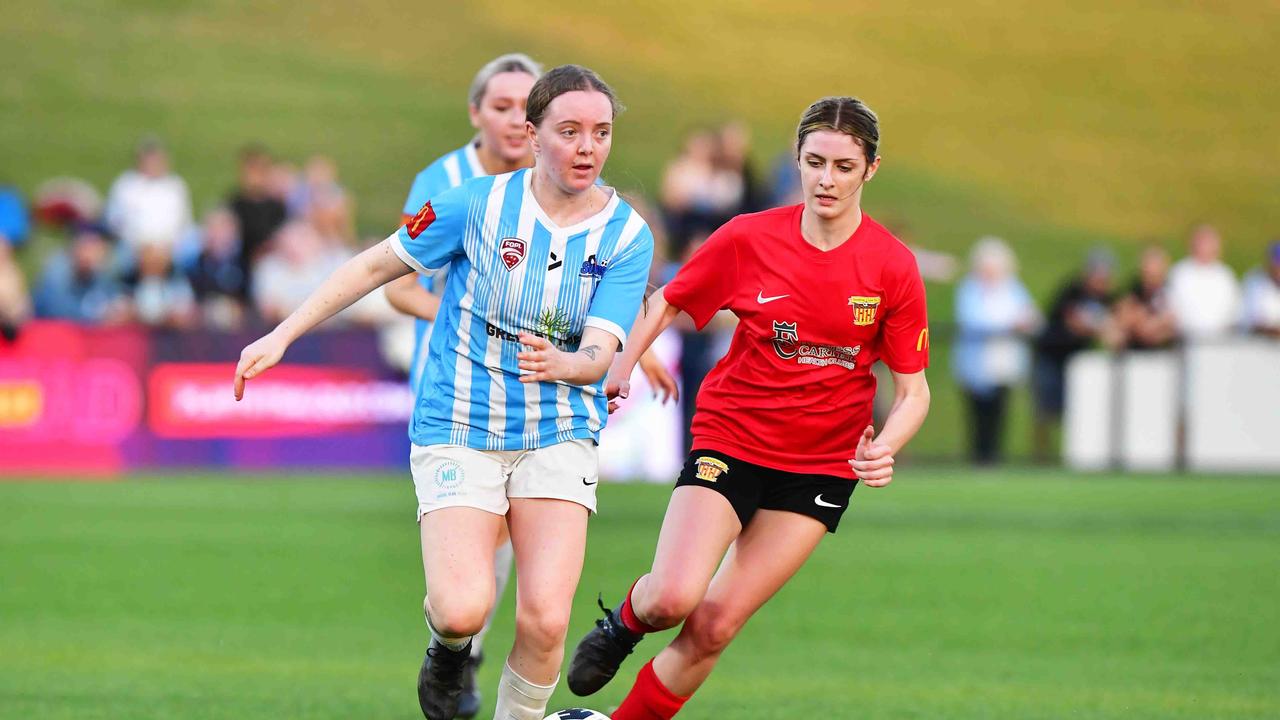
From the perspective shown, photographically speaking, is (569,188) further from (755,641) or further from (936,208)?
(936,208)

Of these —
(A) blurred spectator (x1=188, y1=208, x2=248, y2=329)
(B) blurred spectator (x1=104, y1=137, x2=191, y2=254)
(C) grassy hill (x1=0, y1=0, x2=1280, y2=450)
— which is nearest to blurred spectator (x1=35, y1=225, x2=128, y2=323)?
(A) blurred spectator (x1=188, y1=208, x2=248, y2=329)

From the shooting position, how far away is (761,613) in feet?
30.4

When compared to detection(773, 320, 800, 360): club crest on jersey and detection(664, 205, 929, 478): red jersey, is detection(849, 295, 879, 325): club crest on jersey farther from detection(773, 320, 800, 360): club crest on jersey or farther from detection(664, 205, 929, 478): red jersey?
detection(773, 320, 800, 360): club crest on jersey

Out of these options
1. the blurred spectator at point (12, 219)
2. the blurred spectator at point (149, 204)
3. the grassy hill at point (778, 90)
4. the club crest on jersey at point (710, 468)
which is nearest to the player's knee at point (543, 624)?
the club crest on jersey at point (710, 468)

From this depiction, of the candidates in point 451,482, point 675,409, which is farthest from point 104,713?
point 675,409

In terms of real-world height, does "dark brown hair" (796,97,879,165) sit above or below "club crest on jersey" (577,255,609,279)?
above

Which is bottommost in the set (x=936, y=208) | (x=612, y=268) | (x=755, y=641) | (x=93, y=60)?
(x=755, y=641)

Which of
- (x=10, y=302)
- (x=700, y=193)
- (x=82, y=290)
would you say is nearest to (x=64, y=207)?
(x=82, y=290)

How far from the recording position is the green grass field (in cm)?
694

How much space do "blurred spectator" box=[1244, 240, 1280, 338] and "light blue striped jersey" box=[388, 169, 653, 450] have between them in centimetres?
1291

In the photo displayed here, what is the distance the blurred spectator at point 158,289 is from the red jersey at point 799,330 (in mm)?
11171

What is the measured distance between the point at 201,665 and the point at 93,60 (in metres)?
27.6

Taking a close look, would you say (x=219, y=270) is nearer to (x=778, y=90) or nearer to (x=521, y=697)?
(x=521, y=697)

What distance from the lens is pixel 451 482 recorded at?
5520 mm
